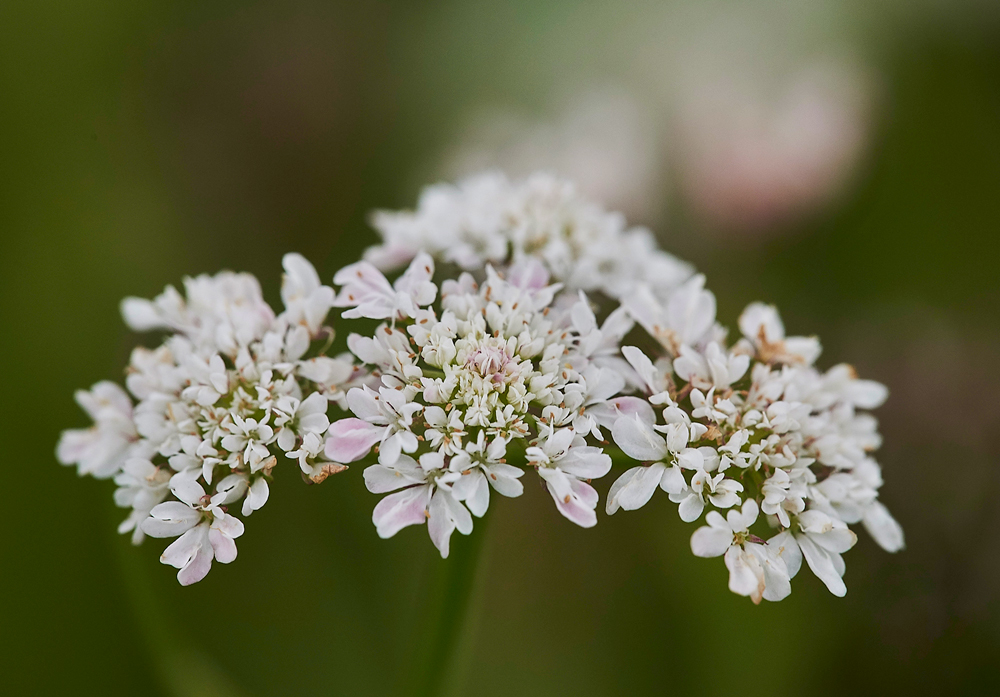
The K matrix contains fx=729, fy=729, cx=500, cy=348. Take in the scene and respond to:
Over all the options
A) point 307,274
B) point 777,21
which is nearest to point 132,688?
point 307,274

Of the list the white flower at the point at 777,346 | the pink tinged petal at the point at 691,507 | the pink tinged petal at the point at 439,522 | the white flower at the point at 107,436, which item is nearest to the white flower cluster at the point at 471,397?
the pink tinged petal at the point at 439,522

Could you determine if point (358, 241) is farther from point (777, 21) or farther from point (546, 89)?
point (777, 21)

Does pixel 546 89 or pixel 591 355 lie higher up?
pixel 546 89

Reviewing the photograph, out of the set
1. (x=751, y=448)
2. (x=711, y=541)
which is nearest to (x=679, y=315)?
(x=751, y=448)

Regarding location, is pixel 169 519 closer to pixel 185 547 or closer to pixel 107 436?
pixel 185 547

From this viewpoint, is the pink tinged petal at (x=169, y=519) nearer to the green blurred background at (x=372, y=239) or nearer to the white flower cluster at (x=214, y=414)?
the white flower cluster at (x=214, y=414)

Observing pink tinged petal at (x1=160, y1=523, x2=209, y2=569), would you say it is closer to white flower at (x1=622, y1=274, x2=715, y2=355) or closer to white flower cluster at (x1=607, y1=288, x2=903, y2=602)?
white flower cluster at (x1=607, y1=288, x2=903, y2=602)
